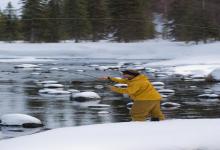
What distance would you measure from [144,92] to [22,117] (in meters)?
3.49

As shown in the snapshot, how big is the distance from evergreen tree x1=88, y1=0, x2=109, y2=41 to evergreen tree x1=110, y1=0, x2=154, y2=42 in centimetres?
107

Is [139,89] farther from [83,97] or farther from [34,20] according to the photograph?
[34,20]

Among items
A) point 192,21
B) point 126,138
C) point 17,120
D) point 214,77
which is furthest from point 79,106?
point 192,21

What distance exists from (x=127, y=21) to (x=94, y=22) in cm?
655

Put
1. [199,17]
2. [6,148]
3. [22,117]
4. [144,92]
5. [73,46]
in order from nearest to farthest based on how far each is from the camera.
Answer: [6,148] → [144,92] → [22,117] → [199,17] → [73,46]

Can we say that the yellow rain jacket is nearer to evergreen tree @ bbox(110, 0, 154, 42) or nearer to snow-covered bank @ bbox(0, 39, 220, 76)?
snow-covered bank @ bbox(0, 39, 220, 76)

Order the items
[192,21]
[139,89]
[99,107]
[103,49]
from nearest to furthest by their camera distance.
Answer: [139,89]
[99,107]
[192,21]
[103,49]

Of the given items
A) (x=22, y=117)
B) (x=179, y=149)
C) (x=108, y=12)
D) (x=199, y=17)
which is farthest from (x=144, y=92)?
(x=108, y=12)

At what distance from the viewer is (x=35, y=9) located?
221ft

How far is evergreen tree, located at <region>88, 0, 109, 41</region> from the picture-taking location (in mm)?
70250

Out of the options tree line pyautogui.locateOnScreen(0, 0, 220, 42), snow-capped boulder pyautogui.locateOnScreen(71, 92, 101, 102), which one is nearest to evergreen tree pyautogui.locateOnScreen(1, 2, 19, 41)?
tree line pyautogui.locateOnScreen(0, 0, 220, 42)

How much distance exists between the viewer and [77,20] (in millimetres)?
70000

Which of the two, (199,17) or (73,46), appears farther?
(73,46)

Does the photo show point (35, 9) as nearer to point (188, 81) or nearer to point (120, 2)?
point (120, 2)
